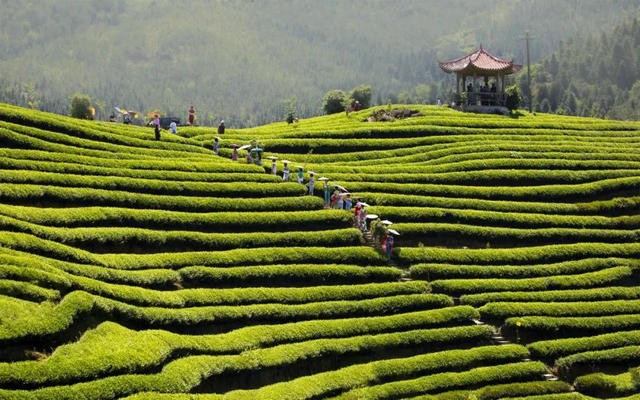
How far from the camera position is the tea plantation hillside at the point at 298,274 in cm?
3269

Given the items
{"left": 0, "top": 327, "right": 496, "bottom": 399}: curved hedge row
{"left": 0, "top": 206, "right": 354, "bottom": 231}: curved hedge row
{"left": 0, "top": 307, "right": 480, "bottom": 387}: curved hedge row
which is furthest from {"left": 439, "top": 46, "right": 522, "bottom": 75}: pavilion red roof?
{"left": 0, "top": 327, "right": 496, "bottom": 399}: curved hedge row

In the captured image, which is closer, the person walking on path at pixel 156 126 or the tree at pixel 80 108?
the person walking on path at pixel 156 126

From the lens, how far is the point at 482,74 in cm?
7981

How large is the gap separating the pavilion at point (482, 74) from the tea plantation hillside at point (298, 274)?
63.2 ft

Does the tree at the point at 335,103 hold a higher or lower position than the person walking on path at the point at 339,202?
higher

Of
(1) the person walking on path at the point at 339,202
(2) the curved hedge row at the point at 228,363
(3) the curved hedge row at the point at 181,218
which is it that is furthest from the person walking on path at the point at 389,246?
(2) the curved hedge row at the point at 228,363

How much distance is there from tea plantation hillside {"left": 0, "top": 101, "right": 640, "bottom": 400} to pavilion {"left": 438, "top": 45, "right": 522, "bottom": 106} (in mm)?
19254

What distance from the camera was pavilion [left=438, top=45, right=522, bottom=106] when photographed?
259 ft

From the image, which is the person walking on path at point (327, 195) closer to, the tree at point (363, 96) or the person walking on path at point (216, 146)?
the person walking on path at point (216, 146)

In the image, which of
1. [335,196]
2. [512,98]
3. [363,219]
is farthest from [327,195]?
[512,98]

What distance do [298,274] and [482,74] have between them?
42.7 metres

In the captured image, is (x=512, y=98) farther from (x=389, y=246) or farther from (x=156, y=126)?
(x=389, y=246)

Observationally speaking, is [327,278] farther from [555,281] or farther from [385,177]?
[385,177]

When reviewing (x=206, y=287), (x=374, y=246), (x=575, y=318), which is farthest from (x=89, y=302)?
(x=575, y=318)
